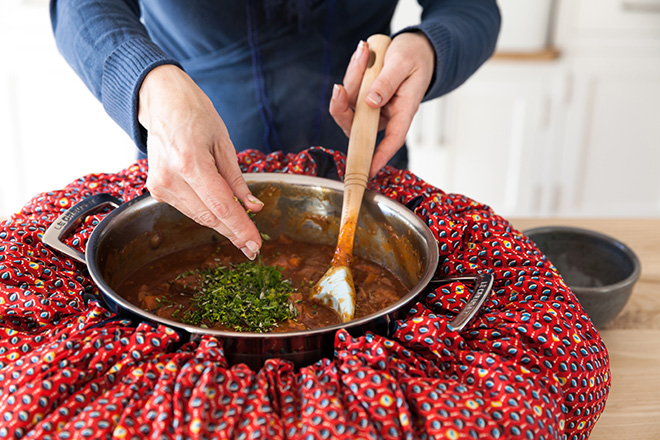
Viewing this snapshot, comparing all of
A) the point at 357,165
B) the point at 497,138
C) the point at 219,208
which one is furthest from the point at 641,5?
the point at 219,208

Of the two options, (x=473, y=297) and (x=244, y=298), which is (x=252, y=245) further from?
(x=473, y=297)

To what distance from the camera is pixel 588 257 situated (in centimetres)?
122

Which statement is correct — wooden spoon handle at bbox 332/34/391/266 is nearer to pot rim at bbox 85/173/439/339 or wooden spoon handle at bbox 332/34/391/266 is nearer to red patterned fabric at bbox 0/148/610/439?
pot rim at bbox 85/173/439/339

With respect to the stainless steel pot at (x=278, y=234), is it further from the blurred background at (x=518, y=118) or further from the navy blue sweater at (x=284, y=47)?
the blurred background at (x=518, y=118)

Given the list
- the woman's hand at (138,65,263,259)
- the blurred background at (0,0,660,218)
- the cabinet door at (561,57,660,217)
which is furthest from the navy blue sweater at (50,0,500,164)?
the cabinet door at (561,57,660,217)

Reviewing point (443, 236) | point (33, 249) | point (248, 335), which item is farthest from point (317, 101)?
point (248, 335)

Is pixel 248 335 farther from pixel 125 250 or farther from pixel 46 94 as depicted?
pixel 46 94

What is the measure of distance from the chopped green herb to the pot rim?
0.44ft

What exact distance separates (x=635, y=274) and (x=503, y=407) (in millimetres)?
546

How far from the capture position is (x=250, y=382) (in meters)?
0.70

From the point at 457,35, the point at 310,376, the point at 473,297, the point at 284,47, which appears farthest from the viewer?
the point at 284,47

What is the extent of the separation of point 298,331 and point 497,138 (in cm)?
277

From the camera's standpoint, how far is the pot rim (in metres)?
0.71

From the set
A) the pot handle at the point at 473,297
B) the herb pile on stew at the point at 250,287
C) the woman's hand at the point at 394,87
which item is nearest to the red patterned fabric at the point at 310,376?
the pot handle at the point at 473,297
